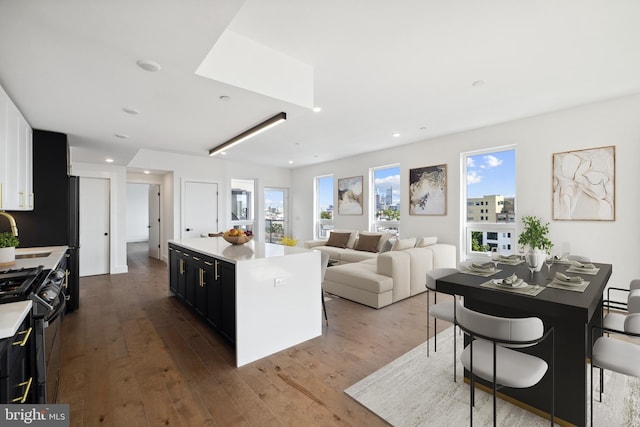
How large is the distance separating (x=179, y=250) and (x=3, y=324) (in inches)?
110

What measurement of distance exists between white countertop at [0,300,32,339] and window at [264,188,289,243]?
25.0ft

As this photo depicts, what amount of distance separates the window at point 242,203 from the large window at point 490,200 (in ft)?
18.9

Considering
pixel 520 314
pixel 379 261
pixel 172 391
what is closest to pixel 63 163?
pixel 172 391

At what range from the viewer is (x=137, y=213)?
11.8 meters

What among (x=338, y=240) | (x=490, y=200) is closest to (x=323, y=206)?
(x=338, y=240)

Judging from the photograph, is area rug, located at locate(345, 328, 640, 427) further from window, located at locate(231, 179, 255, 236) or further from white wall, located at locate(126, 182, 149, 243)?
white wall, located at locate(126, 182, 149, 243)

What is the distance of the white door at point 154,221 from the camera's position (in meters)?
7.82

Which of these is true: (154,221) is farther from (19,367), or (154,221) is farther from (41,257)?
(19,367)

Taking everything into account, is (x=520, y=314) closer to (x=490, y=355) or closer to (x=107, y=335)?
(x=490, y=355)

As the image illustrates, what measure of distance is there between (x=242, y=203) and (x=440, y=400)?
24.2 feet

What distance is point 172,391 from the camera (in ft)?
6.86

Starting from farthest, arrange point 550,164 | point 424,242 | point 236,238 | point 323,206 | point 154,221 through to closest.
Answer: point 323,206, point 154,221, point 424,242, point 550,164, point 236,238

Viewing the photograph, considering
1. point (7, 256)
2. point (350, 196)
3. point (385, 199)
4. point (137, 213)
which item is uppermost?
point (350, 196)

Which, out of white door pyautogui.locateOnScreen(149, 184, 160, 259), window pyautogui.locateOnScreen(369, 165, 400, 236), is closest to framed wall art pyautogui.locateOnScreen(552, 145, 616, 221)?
window pyautogui.locateOnScreen(369, 165, 400, 236)
